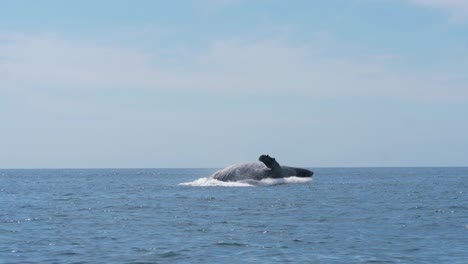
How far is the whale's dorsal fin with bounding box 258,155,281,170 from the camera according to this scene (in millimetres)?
67062

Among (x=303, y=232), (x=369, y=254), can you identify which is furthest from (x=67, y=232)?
(x=369, y=254)

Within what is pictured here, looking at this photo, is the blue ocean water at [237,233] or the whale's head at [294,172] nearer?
the blue ocean water at [237,233]

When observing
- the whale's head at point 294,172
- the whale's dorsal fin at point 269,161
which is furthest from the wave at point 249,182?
the whale's dorsal fin at point 269,161

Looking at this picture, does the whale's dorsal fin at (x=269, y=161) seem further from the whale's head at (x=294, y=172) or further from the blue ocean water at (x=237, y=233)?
the blue ocean water at (x=237, y=233)

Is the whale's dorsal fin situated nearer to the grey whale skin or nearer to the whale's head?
the grey whale skin

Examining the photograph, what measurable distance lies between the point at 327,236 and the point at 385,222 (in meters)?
7.28

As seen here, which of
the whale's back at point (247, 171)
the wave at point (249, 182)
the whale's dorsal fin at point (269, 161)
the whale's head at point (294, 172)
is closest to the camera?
the whale's dorsal fin at point (269, 161)

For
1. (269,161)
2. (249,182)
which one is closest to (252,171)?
(249,182)

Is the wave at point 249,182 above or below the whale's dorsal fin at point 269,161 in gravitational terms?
below

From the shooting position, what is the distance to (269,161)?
68375 mm

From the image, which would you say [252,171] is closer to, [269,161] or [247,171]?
[247,171]

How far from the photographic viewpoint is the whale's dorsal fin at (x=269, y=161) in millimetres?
67062

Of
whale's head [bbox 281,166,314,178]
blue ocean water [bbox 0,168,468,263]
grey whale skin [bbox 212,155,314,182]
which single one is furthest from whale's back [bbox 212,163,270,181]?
blue ocean water [bbox 0,168,468,263]

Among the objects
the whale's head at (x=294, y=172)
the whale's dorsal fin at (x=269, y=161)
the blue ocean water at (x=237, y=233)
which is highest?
the whale's dorsal fin at (x=269, y=161)
